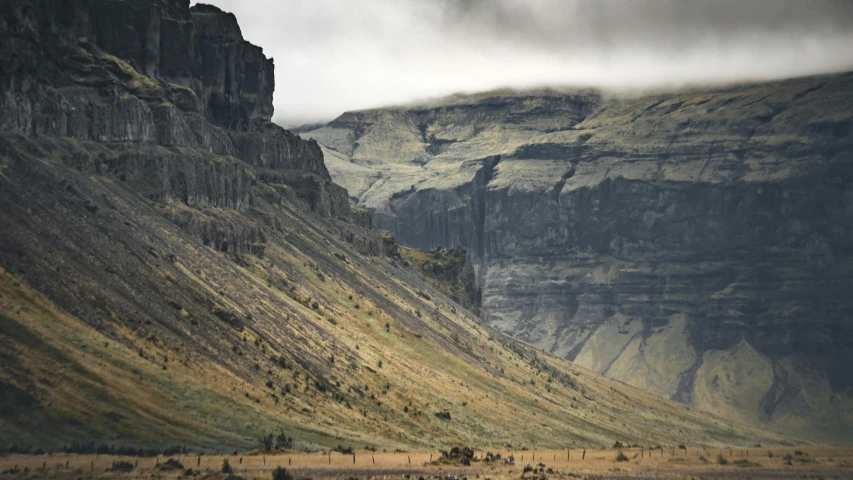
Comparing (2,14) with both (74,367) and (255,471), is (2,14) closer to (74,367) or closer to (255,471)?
(74,367)

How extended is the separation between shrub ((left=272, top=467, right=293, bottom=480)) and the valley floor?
4.10 ft

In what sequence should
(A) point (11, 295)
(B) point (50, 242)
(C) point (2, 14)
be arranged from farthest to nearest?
(C) point (2, 14)
(B) point (50, 242)
(A) point (11, 295)

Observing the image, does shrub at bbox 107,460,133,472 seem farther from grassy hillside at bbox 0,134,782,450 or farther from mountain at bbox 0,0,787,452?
grassy hillside at bbox 0,134,782,450

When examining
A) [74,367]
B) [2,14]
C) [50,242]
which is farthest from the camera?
[2,14]

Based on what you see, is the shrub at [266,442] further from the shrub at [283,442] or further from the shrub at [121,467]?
the shrub at [121,467]

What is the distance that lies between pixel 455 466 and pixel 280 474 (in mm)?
23653

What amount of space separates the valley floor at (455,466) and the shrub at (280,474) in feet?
4.10

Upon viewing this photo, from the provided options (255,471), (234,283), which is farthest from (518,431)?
(255,471)

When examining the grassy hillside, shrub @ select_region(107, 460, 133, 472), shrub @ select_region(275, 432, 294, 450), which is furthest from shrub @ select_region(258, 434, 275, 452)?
shrub @ select_region(107, 460, 133, 472)

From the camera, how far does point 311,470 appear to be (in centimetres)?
10988

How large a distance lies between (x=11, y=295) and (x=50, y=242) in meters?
17.9

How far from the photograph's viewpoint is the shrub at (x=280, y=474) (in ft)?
332

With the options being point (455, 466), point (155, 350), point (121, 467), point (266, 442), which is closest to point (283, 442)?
point (266, 442)

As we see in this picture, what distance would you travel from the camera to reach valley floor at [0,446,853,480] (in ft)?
325
